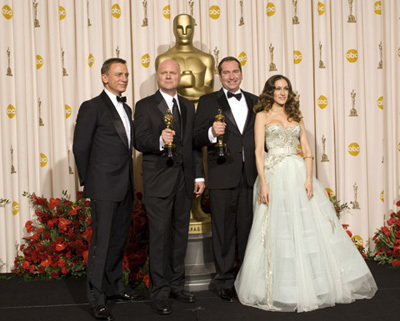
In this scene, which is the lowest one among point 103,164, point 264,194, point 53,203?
point 53,203

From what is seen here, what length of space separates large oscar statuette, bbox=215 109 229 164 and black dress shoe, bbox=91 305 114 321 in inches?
49.5

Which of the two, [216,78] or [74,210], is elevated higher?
[216,78]

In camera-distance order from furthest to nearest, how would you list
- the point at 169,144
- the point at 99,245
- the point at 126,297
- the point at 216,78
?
1. the point at 216,78
2. the point at 126,297
3. the point at 99,245
4. the point at 169,144

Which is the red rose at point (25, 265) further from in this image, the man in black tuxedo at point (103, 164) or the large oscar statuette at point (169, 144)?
the large oscar statuette at point (169, 144)

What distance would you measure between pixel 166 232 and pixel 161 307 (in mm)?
496

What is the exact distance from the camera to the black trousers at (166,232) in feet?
10.8

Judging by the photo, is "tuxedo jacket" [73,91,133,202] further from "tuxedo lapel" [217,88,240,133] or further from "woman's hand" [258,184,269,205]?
"woman's hand" [258,184,269,205]

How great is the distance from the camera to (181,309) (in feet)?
10.8

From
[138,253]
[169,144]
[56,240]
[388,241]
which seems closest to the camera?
[169,144]

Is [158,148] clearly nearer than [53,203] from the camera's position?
Yes

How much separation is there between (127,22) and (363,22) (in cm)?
229

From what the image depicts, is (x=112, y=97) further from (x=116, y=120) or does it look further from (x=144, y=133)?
(x=144, y=133)

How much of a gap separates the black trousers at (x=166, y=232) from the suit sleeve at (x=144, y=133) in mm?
294

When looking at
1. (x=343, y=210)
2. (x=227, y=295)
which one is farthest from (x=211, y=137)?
(x=343, y=210)
